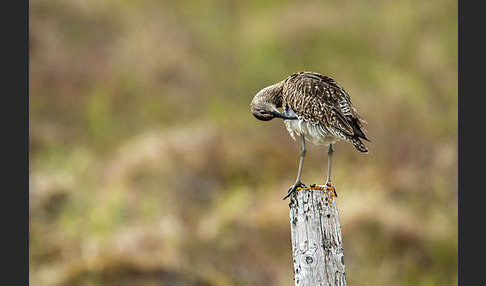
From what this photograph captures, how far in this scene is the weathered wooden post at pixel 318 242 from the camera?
5.88 meters

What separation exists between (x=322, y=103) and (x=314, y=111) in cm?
12

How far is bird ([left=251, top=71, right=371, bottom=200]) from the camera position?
654 centimetres

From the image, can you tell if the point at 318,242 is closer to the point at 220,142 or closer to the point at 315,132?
the point at 315,132

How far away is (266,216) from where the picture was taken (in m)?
13.7

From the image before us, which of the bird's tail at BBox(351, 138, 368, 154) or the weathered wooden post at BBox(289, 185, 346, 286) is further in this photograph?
the bird's tail at BBox(351, 138, 368, 154)

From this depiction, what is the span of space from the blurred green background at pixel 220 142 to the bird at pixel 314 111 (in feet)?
16.6

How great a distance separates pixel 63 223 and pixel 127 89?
7473mm

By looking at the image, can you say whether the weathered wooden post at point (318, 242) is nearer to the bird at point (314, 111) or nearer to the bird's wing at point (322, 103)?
the bird at point (314, 111)

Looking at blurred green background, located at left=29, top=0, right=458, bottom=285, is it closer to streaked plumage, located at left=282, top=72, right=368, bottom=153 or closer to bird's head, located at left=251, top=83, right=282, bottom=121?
bird's head, located at left=251, top=83, right=282, bottom=121

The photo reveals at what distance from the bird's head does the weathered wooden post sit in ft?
4.33

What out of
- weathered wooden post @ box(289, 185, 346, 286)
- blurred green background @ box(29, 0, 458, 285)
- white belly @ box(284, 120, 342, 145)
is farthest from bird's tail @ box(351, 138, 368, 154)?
blurred green background @ box(29, 0, 458, 285)

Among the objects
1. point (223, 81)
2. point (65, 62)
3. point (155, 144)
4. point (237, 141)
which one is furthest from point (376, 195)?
point (65, 62)

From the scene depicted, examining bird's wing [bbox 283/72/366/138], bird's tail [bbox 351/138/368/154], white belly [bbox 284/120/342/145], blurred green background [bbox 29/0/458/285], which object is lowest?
bird's tail [bbox 351/138/368/154]

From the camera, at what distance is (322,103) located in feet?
22.1
